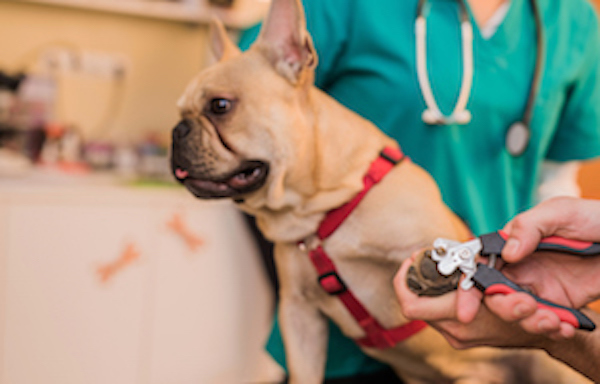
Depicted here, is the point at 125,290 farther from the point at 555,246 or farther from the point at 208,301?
the point at 555,246

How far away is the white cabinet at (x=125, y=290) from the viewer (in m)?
1.61

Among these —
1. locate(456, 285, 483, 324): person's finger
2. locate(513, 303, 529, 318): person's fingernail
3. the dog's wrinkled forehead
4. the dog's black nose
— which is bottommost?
locate(456, 285, 483, 324): person's finger

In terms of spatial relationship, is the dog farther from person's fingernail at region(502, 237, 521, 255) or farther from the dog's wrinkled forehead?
person's fingernail at region(502, 237, 521, 255)

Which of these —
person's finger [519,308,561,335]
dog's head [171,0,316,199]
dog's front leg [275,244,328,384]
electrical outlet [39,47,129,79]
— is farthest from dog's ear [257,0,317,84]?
electrical outlet [39,47,129,79]

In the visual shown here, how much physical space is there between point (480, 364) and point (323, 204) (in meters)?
0.36

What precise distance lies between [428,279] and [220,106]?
402 millimetres

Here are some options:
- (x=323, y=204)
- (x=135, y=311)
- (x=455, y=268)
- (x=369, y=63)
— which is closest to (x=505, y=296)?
(x=455, y=268)

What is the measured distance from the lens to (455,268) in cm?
54

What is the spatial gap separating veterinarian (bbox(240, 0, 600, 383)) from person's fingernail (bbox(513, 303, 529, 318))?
0.44 meters

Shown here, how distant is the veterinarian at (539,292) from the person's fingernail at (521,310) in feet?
0.09

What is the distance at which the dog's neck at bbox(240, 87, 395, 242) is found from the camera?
814 mm

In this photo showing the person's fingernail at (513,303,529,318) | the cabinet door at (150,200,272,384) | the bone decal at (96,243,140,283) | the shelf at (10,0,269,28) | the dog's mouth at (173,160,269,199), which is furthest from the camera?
the shelf at (10,0,269,28)

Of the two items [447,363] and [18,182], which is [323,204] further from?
[18,182]

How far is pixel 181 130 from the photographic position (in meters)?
0.80
